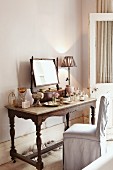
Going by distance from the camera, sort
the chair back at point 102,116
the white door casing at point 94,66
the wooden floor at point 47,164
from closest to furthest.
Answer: the chair back at point 102,116 < the wooden floor at point 47,164 < the white door casing at point 94,66

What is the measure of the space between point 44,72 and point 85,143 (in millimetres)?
1285

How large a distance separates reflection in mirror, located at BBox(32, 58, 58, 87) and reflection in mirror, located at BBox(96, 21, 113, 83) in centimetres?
87

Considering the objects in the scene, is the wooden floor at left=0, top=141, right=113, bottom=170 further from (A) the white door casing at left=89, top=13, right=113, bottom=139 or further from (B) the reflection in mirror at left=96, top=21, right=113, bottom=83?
(B) the reflection in mirror at left=96, top=21, right=113, bottom=83

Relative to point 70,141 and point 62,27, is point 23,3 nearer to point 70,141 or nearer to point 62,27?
point 62,27

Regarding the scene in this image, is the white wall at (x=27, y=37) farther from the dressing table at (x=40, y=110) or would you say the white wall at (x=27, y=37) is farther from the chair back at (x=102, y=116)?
the chair back at (x=102, y=116)

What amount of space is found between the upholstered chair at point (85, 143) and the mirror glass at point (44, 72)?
92 centimetres

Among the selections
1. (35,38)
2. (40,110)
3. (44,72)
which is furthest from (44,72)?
(40,110)

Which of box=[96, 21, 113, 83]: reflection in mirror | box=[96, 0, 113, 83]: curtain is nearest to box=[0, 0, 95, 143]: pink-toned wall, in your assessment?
box=[96, 0, 113, 83]: curtain

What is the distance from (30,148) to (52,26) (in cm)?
199

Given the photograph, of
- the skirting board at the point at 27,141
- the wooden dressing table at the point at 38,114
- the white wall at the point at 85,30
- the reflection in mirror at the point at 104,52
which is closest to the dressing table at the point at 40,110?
the wooden dressing table at the point at 38,114

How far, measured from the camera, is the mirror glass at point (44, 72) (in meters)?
3.54

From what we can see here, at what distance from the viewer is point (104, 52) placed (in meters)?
4.20

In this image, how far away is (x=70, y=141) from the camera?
3.04m

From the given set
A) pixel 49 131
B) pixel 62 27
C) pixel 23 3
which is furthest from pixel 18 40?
pixel 49 131
